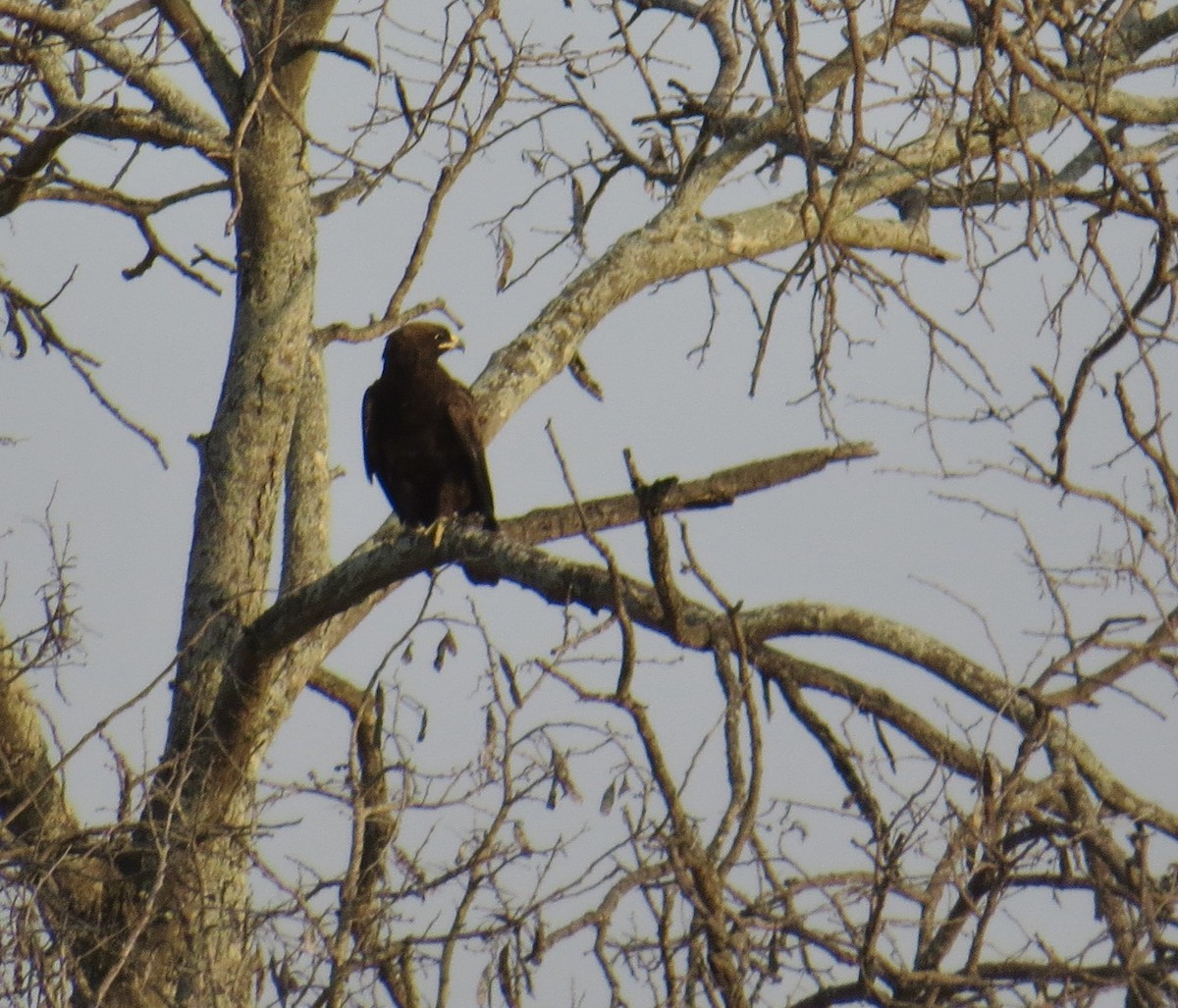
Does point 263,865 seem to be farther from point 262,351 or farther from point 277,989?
point 262,351

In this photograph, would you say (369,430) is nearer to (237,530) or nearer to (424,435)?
(424,435)

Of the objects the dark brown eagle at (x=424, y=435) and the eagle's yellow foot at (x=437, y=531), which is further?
the dark brown eagle at (x=424, y=435)

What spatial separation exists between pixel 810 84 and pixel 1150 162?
6.29 ft

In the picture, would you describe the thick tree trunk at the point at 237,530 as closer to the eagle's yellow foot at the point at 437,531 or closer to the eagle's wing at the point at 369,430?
the eagle's wing at the point at 369,430

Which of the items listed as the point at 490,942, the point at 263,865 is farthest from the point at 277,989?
the point at 490,942

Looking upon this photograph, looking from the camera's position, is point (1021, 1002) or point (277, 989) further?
point (277, 989)

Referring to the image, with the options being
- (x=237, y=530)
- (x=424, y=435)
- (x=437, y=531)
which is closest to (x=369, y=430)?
(x=424, y=435)

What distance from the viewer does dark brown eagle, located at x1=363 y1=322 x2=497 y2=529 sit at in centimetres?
577

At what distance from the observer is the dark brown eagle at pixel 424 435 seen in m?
5.77

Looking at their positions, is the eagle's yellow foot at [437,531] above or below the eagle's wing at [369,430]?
below

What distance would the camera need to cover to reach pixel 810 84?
564 centimetres

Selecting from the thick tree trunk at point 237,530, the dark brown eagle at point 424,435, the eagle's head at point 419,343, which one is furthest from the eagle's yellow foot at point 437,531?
the eagle's head at point 419,343

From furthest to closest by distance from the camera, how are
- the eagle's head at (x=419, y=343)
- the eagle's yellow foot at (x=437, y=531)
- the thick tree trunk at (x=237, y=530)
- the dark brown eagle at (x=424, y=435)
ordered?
the eagle's head at (x=419, y=343)
the dark brown eagle at (x=424, y=435)
the thick tree trunk at (x=237, y=530)
the eagle's yellow foot at (x=437, y=531)

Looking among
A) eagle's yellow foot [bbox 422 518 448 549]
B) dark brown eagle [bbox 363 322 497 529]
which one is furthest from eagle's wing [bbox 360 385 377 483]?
eagle's yellow foot [bbox 422 518 448 549]
